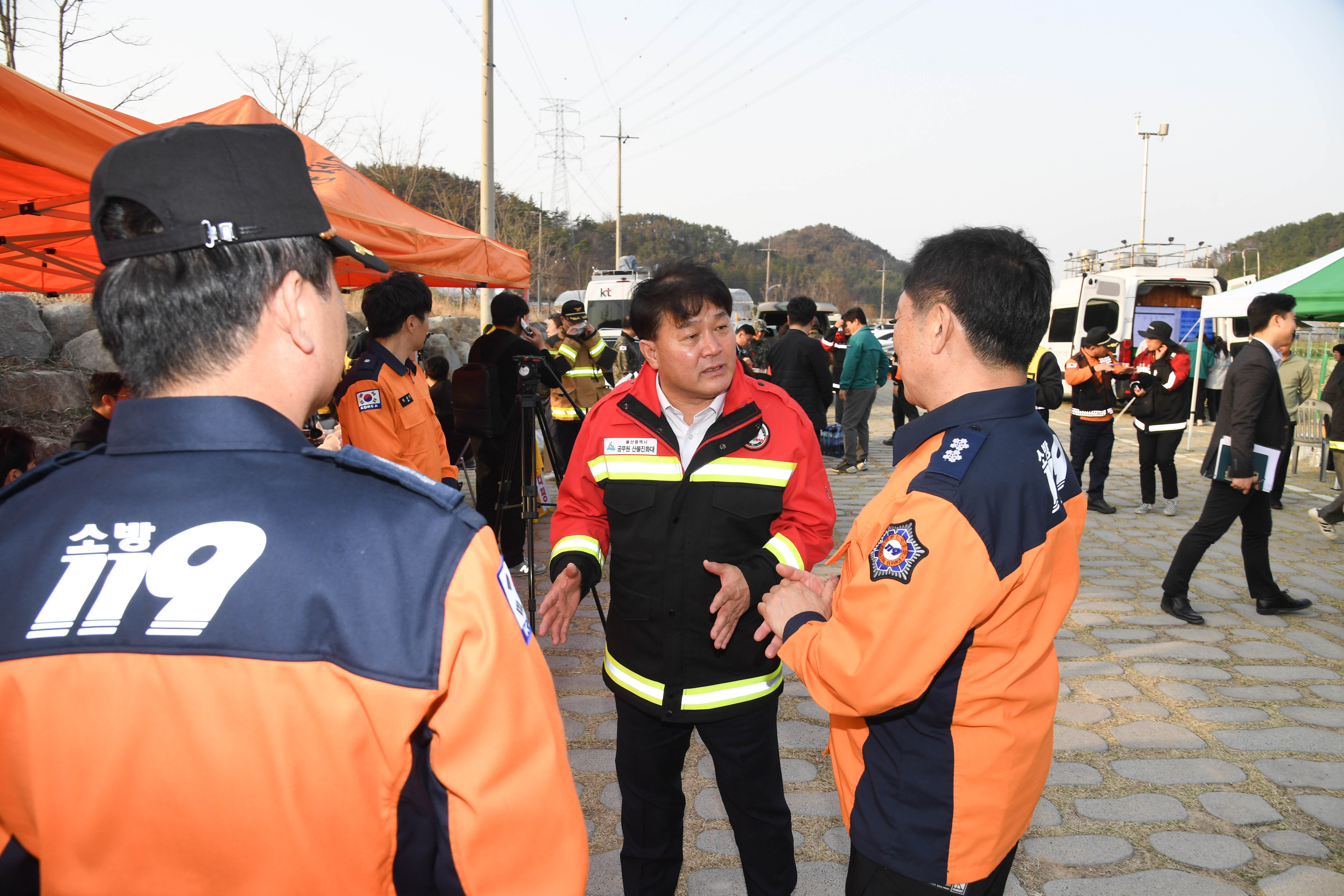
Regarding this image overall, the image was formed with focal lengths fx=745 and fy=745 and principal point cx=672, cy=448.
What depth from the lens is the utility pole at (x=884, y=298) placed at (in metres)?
96.6

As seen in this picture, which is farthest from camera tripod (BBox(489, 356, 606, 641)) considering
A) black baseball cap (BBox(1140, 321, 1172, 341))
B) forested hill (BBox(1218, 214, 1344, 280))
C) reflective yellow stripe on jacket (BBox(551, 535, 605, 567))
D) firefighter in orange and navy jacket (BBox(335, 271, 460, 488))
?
forested hill (BBox(1218, 214, 1344, 280))

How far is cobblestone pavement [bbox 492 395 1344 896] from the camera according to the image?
9.05ft

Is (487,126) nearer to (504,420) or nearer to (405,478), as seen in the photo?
(504,420)

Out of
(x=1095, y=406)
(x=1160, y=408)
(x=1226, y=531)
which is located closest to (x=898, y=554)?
(x=1226, y=531)

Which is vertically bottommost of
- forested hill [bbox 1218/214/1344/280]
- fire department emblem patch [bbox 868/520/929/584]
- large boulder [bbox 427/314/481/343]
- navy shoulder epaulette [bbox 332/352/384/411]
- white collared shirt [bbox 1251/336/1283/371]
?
fire department emblem patch [bbox 868/520/929/584]

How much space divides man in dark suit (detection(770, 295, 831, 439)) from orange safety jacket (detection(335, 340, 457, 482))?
15.8 ft

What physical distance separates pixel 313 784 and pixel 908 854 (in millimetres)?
1265

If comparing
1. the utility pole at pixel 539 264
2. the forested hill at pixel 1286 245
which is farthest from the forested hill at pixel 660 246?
the forested hill at pixel 1286 245

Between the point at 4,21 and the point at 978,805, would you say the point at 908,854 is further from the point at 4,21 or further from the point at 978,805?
the point at 4,21

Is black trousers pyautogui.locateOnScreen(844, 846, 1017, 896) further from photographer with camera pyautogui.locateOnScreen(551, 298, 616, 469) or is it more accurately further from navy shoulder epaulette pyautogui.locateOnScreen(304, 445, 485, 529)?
photographer with camera pyautogui.locateOnScreen(551, 298, 616, 469)

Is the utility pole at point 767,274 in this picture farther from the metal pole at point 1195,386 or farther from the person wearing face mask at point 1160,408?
the person wearing face mask at point 1160,408

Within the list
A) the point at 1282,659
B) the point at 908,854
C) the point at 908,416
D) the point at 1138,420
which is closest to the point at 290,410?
the point at 908,854

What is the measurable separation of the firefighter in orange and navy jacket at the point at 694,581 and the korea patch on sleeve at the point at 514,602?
1.18 metres

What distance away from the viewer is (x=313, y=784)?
88 cm
